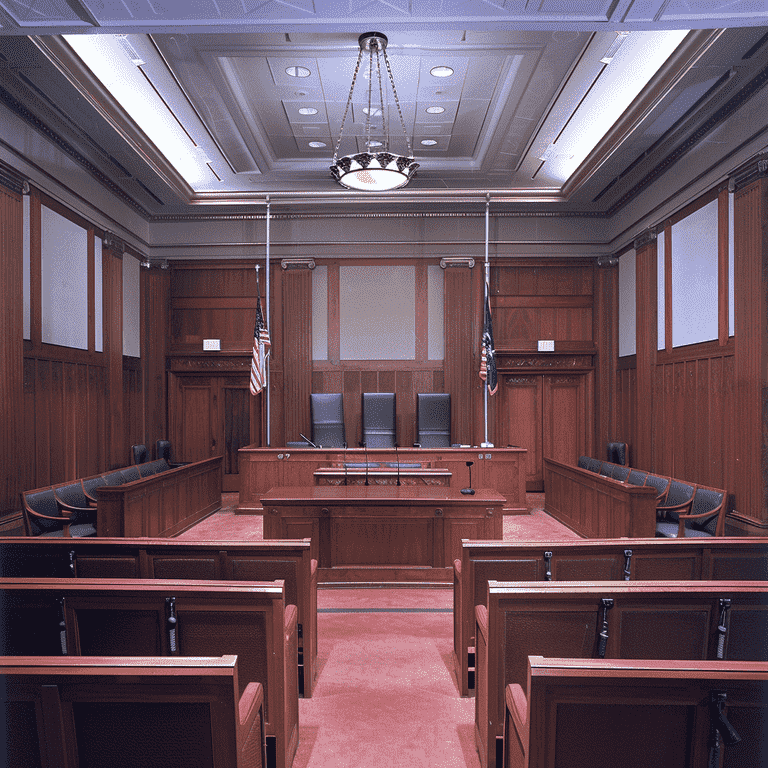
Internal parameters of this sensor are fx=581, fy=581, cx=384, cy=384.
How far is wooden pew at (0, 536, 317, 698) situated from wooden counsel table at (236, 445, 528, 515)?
4352 mm

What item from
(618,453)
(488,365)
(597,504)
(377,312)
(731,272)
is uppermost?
(377,312)

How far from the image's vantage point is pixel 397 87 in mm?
6113

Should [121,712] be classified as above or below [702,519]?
above

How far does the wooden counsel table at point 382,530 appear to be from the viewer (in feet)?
14.7

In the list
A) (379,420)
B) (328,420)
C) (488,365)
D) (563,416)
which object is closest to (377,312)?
(379,420)

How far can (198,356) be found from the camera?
9.52m

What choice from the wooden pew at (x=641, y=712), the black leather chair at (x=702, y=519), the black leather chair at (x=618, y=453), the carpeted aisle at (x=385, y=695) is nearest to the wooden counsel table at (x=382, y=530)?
the carpeted aisle at (x=385, y=695)

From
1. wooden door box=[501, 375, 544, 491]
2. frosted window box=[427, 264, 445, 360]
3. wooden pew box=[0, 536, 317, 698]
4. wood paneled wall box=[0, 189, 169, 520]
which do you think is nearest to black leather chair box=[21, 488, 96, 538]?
wood paneled wall box=[0, 189, 169, 520]

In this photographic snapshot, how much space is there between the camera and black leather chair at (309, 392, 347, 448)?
8648mm

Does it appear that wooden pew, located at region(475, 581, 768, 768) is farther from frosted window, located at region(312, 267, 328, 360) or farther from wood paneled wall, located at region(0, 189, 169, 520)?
frosted window, located at region(312, 267, 328, 360)

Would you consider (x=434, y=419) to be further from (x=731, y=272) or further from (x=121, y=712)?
(x=121, y=712)

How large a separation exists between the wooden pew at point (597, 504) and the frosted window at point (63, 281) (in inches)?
240

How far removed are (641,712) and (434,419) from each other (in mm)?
7495

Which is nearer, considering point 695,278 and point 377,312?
point 695,278
